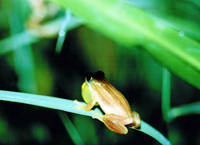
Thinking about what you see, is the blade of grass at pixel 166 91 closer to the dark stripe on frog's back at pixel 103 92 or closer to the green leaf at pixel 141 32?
the dark stripe on frog's back at pixel 103 92

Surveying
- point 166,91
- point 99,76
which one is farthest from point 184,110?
point 99,76

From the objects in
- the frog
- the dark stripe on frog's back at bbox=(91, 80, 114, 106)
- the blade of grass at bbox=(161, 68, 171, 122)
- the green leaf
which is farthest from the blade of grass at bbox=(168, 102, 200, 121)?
the green leaf

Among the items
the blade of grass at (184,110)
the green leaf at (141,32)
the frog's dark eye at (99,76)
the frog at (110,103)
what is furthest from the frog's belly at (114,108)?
the green leaf at (141,32)

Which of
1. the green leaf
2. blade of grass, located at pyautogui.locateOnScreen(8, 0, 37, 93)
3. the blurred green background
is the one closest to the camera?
the green leaf

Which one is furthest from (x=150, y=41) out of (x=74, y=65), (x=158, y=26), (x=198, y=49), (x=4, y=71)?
(x=4, y=71)

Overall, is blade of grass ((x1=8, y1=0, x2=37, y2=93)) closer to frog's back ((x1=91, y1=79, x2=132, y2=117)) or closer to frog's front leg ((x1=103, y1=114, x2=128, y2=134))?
frog's back ((x1=91, y1=79, x2=132, y2=117))

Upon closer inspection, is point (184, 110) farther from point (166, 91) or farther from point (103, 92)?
point (103, 92)

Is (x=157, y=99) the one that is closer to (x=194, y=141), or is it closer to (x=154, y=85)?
(x=154, y=85)
